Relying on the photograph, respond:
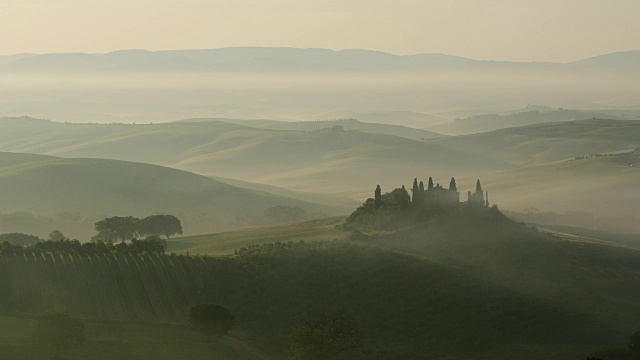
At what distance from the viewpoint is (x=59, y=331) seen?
86.3m

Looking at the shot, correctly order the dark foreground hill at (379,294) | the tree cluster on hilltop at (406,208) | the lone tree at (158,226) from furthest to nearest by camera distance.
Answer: the lone tree at (158,226)
the tree cluster on hilltop at (406,208)
the dark foreground hill at (379,294)

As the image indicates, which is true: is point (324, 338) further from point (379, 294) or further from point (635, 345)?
point (635, 345)

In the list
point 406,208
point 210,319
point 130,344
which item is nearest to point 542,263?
point 406,208

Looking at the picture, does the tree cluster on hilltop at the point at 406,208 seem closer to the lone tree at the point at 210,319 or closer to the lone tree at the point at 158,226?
the lone tree at the point at 158,226

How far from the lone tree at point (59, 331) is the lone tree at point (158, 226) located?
88.7 meters

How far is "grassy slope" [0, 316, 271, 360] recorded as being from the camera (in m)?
86.2

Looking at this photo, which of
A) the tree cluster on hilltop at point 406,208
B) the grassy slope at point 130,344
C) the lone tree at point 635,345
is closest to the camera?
the grassy slope at point 130,344

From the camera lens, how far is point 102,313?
101 metres

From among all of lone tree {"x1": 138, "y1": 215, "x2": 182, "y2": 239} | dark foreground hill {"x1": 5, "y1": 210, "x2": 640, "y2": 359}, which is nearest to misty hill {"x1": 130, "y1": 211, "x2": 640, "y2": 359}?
dark foreground hill {"x1": 5, "y1": 210, "x2": 640, "y2": 359}

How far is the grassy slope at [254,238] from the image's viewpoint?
5438 inches

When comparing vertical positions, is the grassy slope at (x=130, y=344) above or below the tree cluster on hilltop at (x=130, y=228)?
below

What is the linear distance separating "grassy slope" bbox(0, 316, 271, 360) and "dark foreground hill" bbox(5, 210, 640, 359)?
3874 mm

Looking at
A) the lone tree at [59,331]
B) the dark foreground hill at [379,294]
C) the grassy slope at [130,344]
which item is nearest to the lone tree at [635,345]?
the dark foreground hill at [379,294]

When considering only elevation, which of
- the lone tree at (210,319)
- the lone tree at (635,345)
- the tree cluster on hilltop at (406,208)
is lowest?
the lone tree at (635,345)
